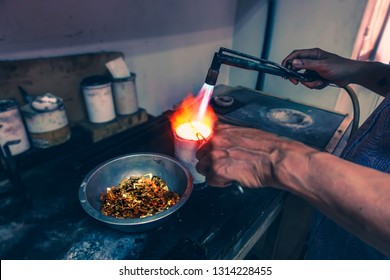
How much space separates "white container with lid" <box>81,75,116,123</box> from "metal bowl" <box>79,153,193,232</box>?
57 cm

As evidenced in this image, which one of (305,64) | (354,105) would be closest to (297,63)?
(305,64)

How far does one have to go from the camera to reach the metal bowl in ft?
2.77

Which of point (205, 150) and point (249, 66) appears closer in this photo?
point (205, 150)

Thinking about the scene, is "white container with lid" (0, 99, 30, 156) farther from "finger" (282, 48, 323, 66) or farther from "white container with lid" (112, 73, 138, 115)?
"finger" (282, 48, 323, 66)

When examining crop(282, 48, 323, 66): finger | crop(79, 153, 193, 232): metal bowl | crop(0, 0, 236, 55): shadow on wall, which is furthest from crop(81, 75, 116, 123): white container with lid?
crop(282, 48, 323, 66): finger

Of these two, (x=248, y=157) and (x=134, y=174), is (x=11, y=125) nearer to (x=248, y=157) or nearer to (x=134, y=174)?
(x=134, y=174)

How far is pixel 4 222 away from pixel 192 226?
72cm

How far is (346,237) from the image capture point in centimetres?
102

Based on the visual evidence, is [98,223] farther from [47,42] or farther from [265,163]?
[47,42]

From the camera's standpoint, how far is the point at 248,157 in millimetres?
780

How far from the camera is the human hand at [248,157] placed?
0.74 meters

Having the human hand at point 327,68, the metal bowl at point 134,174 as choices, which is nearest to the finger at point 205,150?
the metal bowl at point 134,174

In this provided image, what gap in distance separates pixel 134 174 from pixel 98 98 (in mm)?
621

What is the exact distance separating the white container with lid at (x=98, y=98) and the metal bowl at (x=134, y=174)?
1.87ft
